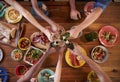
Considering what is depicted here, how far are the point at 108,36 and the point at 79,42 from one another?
0.91 ft

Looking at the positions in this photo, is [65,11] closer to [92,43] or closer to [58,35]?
[92,43]

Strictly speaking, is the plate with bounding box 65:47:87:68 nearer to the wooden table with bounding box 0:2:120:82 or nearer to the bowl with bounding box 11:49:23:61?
the wooden table with bounding box 0:2:120:82

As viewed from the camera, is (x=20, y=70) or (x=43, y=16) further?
(x=20, y=70)

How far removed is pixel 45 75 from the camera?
1955mm

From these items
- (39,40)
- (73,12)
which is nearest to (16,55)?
(39,40)

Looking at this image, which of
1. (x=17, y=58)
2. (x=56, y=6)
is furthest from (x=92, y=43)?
(x=17, y=58)

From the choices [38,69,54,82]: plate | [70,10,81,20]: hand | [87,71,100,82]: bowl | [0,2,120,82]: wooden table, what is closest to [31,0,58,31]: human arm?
[0,2,120,82]: wooden table

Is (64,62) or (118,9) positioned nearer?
(64,62)

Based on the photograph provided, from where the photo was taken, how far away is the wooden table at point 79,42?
1.99 metres

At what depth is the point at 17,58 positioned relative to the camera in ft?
6.51

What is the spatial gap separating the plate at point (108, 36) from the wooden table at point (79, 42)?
4 cm

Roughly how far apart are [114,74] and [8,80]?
94cm

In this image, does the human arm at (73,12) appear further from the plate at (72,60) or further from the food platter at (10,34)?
the food platter at (10,34)

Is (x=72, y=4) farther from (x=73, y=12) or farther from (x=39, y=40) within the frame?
(x=39, y=40)
